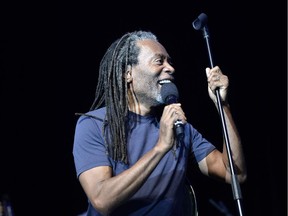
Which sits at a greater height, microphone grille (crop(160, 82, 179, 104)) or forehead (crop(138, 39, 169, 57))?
forehead (crop(138, 39, 169, 57))

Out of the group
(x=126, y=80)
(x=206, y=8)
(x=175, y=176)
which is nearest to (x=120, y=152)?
(x=175, y=176)

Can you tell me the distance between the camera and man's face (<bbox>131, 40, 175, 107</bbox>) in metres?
2.46

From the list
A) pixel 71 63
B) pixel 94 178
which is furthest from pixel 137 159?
pixel 71 63

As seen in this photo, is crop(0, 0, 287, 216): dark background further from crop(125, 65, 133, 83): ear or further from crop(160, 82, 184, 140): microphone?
crop(160, 82, 184, 140): microphone

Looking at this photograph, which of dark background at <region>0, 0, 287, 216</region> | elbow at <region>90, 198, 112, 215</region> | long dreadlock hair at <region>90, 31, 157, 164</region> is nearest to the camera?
elbow at <region>90, 198, 112, 215</region>

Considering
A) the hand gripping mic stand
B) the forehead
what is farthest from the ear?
the hand gripping mic stand

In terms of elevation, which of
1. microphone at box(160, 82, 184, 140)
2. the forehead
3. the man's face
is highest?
the forehead

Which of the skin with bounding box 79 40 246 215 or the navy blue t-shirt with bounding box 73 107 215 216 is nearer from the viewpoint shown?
the skin with bounding box 79 40 246 215

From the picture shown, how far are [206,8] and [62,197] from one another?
2.37m

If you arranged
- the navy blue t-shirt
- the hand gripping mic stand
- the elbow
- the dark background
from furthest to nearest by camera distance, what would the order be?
the dark background < the navy blue t-shirt < the elbow < the hand gripping mic stand

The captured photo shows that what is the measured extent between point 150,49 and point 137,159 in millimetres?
630

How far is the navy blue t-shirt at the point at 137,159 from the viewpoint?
87.6 inches

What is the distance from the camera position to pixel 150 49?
258cm

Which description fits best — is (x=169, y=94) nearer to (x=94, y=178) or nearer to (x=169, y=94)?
(x=169, y=94)
